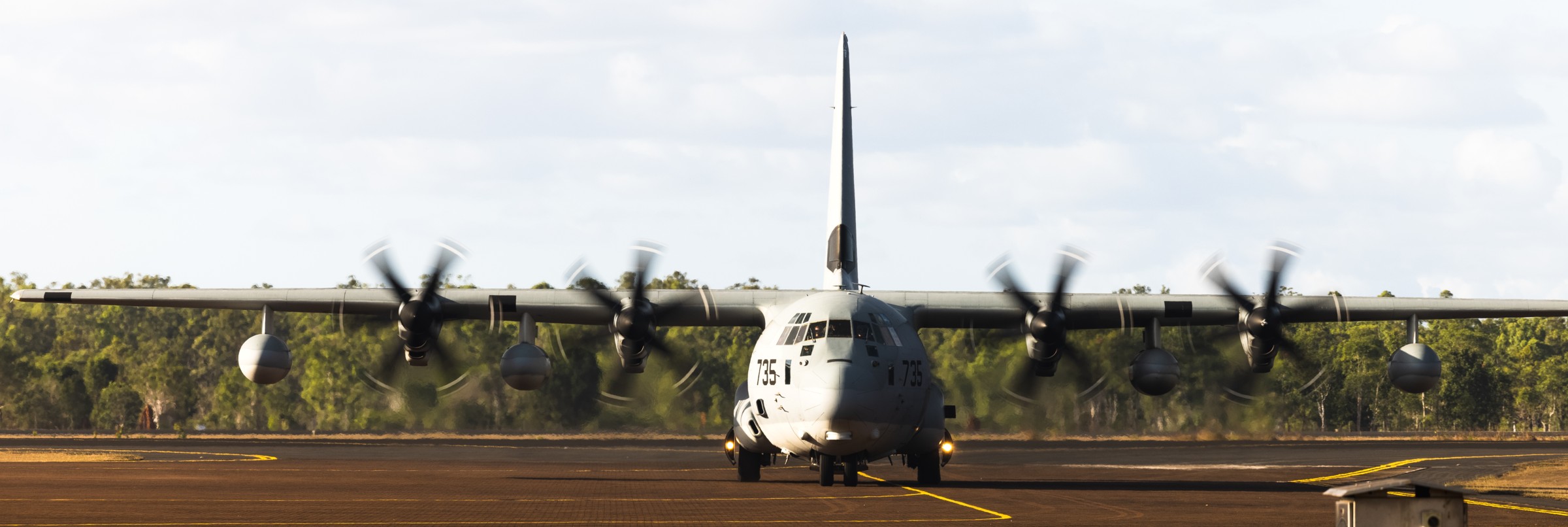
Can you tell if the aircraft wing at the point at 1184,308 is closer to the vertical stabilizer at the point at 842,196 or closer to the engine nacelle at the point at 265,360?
the vertical stabilizer at the point at 842,196

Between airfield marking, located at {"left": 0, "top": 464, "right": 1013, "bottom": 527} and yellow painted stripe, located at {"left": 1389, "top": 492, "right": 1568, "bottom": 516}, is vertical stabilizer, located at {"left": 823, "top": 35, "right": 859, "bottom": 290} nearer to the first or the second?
airfield marking, located at {"left": 0, "top": 464, "right": 1013, "bottom": 527}

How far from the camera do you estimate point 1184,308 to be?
32.5 metres

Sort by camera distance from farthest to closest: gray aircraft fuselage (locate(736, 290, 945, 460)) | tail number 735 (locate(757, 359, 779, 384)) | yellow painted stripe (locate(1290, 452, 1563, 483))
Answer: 1. yellow painted stripe (locate(1290, 452, 1563, 483))
2. tail number 735 (locate(757, 359, 779, 384))
3. gray aircraft fuselage (locate(736, 290, 945, 460))

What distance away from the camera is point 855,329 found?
25.6 metres

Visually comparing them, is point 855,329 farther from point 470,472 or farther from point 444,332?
point 444,332

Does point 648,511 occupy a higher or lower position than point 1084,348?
lower

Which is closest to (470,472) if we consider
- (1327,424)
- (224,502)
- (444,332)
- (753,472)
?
(753,472)

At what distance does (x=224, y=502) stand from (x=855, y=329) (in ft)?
35.3

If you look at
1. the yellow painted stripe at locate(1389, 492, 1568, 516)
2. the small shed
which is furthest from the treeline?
the small shed

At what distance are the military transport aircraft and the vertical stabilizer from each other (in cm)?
5

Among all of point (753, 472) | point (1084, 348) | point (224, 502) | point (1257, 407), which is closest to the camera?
point (224, 502)

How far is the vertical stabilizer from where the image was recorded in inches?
1255

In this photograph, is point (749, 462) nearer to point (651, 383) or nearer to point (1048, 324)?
point (1048, 324)

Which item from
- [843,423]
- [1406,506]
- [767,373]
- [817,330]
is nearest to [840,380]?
[843,423]
